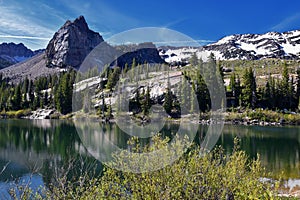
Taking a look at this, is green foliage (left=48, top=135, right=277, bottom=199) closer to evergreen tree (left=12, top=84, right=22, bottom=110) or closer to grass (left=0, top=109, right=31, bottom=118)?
grass (left=0, top=109, right=31, bottom=118)

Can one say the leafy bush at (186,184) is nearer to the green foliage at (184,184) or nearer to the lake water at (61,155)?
the green foliage at (184,184)

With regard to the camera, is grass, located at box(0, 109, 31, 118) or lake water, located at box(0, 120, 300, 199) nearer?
lake water, located at box(0, 120, 300, 199)

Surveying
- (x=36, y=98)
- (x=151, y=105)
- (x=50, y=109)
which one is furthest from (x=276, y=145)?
(x=36, y=98)

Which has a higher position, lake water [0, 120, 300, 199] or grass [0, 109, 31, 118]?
grass [0, 109, 31, 118]

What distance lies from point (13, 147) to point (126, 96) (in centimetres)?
5913

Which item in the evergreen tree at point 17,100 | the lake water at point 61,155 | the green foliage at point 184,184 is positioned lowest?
the lake water at point 61,155

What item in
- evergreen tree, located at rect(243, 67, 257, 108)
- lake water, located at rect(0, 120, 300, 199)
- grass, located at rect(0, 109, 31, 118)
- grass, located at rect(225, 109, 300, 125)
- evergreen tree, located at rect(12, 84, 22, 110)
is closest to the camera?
lake water, located at rect(0, 120, 300, 199)

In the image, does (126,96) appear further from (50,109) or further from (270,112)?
(270,112)

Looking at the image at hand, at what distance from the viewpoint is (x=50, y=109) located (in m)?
114

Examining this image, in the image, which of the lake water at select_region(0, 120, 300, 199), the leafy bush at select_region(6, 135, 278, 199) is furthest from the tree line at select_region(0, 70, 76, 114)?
the leafy bush at select_region(6, 135, 278, 199)

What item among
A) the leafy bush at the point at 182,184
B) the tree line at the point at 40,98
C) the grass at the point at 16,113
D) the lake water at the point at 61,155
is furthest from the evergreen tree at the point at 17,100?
the leafy bush at the point at 182,184

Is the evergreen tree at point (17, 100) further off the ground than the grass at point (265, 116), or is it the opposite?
the evergreen tree at point (17, 100)

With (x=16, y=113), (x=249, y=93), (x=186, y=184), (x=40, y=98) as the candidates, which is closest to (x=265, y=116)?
(x=249, y=93)

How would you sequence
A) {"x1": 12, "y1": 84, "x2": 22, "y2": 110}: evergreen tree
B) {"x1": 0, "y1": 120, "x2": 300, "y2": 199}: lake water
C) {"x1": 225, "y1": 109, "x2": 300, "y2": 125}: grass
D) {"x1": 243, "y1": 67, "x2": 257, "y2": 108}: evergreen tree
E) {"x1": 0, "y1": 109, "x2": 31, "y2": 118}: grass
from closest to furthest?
{"x1": 0, "y1": 120, "x2": 300, "y2": 199}: lake water → {"x1": 225, "y1": 109, "x2": 300, "y2": 125}: grass → {"x1": 243, "y1": 67, "x2": 257, "y2": 108}: evergreen tree → {"x1": 0, "y1": 109, "x2": 31, "y2": 118}: grass → {"x1": 12, "y1": 84, "x2": 22, "y2": 110}: evergreen tree
